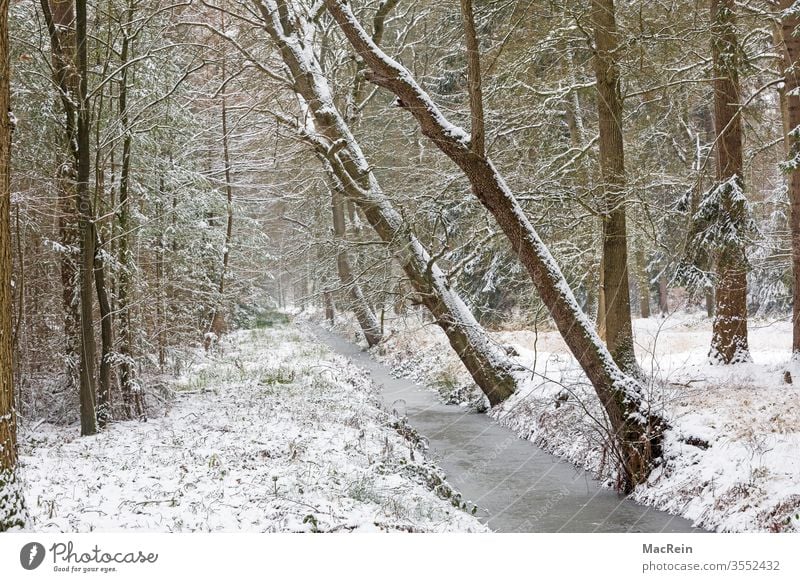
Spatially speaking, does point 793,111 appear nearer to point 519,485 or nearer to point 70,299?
point 519,485

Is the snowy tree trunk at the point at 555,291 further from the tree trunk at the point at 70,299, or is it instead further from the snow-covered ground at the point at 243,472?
the tree trunk at the point at 70,299

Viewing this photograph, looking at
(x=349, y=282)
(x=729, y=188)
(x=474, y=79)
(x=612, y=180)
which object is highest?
(x=474, y=79)

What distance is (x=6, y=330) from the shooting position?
172 inches

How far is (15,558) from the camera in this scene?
13.8 feet

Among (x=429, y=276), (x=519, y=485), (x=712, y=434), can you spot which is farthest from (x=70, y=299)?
(x=712, y=434)

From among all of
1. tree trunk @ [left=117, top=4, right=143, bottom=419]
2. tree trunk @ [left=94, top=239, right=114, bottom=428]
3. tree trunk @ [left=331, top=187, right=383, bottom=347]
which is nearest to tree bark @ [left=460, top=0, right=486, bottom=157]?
tree trunk @ [left=331, top=187, right=383, bottom=347]

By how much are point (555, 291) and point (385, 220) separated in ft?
15.6

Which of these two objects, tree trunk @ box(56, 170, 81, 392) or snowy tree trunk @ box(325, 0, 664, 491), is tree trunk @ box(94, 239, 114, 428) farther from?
snowy tree trunk @ box(325, 0, 664, 491)

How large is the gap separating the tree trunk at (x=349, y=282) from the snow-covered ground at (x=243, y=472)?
193 cm

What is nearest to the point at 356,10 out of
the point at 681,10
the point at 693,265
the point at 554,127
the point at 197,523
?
the point at 554,127

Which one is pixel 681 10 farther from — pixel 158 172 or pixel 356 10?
pixel 158 172

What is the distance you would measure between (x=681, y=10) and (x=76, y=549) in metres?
9.76

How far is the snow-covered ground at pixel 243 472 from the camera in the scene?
495 cm

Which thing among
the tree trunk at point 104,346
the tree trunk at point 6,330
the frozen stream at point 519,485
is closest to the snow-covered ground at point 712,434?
the frozen stream at point 519,485
